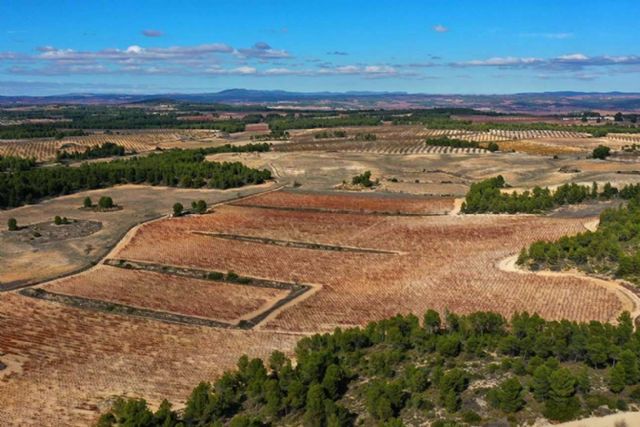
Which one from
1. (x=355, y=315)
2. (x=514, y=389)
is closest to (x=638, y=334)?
(x=514, y=389)

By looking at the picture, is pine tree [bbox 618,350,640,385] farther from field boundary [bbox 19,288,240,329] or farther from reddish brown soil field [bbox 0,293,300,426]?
field boundary [bbox 19,288,240,329]

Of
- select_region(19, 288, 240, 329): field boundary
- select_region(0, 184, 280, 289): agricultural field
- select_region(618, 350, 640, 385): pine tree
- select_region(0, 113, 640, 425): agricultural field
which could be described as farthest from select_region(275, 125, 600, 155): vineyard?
select_region(618, 350, 640, 385): pine tree

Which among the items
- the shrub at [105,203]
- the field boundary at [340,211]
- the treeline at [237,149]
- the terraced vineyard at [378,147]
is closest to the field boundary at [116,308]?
the shrub at [105,203]

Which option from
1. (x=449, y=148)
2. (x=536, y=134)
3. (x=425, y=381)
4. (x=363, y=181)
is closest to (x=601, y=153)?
(x=449, y=148)

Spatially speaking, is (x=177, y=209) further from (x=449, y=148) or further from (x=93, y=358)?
(x=449, y=148)

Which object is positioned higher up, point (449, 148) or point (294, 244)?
point (449, 148)

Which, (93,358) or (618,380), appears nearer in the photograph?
(618,380)
